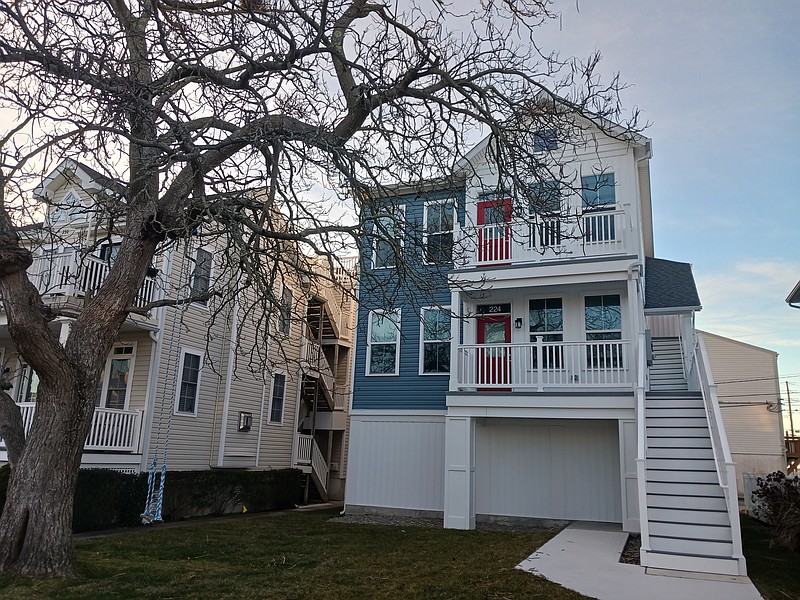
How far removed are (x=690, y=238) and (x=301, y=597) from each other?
1308cm

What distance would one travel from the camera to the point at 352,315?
834 inches

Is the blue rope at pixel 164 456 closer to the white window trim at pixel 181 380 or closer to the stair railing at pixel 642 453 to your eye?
the white window trim at pixel 181 380

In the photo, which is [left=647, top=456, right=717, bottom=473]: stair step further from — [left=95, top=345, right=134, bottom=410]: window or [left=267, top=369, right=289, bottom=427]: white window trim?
[left=267, top=369, right=289, bottom=427]: white window trim

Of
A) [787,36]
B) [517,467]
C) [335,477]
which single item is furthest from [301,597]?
[335,477]

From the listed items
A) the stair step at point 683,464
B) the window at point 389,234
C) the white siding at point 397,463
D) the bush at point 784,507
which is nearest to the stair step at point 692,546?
the stair step at point 683,464

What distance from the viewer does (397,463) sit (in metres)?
14.0

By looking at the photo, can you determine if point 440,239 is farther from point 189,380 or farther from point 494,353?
point 189,380

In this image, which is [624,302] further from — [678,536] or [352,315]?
[352,315]

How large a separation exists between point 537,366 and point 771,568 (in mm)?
5073

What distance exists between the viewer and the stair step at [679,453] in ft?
29.9

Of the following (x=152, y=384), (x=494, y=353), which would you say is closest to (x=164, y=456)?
(x=152, y=384)

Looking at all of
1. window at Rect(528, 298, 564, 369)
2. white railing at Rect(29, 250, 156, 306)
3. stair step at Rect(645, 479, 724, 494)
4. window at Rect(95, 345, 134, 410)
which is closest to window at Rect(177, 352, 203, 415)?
window at Rect(95, 345, 134, 410)

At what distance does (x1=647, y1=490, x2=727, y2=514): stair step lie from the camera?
8133 mm

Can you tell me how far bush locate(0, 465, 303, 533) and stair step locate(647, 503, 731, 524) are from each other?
964 cm
